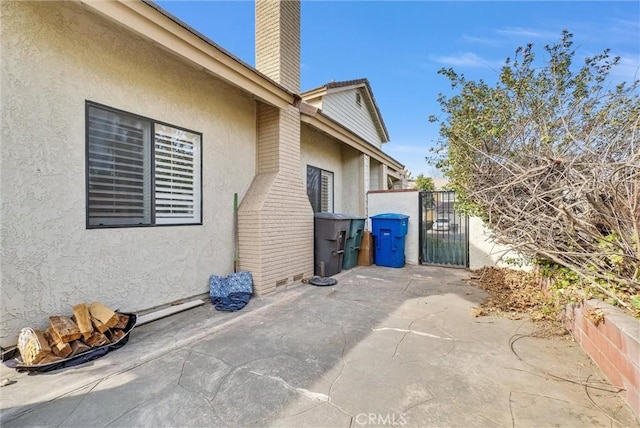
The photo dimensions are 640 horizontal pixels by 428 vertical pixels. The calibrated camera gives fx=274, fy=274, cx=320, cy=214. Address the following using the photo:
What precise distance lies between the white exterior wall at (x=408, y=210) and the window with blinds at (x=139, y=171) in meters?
5.95

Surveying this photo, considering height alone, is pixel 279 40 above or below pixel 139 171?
above

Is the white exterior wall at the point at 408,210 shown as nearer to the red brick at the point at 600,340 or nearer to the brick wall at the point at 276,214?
the brick wall at the point at 276,214

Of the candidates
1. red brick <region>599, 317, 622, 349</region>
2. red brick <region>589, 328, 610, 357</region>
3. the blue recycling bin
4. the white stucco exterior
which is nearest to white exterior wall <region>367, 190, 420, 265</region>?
the blue recycling bin

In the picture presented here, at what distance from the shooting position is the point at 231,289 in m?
4.89

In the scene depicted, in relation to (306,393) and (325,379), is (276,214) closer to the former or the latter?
(325,379)

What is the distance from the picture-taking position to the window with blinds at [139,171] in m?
3.51

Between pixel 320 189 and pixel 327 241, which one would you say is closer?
pixel 327 241

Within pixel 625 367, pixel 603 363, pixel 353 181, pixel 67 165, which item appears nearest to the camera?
pixel 625 367

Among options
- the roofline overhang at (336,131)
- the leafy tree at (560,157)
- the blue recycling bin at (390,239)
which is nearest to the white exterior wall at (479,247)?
the blue recycling bin at (390,239)

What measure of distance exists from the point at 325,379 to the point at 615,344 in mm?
2586

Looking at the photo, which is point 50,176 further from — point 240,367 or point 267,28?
point 267,28

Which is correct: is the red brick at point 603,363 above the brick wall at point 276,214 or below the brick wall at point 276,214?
below

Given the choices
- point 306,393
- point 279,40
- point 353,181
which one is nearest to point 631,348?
point 306,393

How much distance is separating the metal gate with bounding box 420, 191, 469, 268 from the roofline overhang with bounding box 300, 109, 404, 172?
99.0 inches
